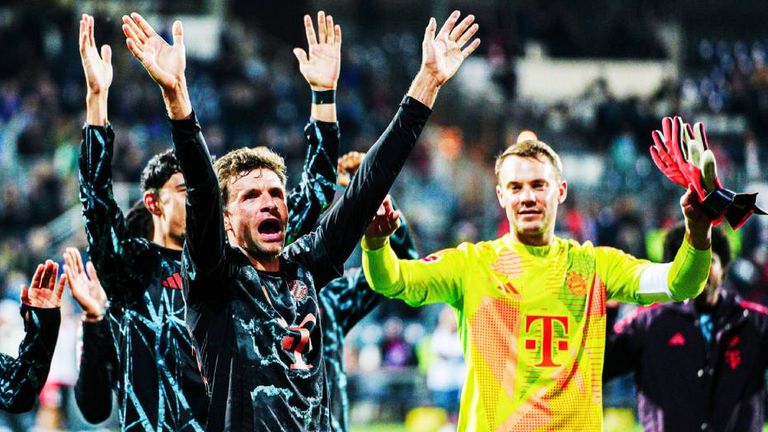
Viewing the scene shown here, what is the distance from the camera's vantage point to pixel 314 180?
5.17m

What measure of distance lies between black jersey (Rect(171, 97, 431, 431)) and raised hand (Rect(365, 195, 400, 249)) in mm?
488

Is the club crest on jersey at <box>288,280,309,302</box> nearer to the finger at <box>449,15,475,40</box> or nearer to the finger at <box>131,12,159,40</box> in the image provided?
the finger at <box>131,12,159,40</box>

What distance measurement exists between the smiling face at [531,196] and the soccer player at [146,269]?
793mm

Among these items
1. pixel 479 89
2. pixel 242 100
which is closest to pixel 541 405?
pixel 242 100

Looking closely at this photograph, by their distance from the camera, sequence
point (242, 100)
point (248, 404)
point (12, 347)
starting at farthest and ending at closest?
1. point (242, 100)
2. point (12, 347)
3. point (248, 404)

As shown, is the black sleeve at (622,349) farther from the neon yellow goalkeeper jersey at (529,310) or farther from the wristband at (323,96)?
the wristband at (323,96)

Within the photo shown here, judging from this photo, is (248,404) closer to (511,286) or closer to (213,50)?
(511,286)

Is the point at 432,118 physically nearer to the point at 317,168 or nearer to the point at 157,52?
the point at 317,168

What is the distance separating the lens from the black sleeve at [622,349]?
6242 millimetres

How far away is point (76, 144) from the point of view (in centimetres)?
1678

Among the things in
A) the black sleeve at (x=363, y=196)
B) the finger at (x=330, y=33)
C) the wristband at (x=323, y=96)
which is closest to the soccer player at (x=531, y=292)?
the black sleeve at (x=363, y=196)

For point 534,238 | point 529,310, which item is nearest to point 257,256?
point 529,310

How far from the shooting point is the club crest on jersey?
4098 mm

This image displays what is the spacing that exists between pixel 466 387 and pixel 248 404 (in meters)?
1.50
